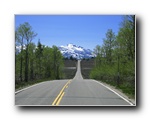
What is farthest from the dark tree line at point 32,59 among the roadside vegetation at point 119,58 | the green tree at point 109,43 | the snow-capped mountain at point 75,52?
the green tree at point 109,43

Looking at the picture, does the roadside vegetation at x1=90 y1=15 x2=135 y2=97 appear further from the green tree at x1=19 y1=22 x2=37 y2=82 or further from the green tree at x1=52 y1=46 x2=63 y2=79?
the green tree at x1=19 y1=22 x2=37 y2=82

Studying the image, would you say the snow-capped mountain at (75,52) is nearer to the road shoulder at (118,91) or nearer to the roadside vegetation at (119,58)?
the roadside vegetation at (119,58)

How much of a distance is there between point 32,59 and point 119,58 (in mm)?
1778

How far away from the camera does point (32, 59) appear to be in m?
9.34

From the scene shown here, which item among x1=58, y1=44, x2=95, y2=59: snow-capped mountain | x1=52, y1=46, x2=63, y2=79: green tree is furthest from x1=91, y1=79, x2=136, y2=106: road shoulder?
x1=52, y1=46, x2=63, y2=79: green tree

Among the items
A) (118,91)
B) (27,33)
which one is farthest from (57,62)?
(118,91)

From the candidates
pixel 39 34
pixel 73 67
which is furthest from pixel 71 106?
pixel 39 34

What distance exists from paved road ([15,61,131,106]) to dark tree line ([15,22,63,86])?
0.26 meters

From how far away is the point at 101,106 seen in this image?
874cm

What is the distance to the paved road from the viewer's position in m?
8.82

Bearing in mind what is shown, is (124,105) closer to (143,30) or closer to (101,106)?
(101,106)

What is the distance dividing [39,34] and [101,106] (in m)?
1.87

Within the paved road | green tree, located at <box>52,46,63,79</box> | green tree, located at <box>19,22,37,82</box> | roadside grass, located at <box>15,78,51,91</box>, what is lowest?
the paved road
